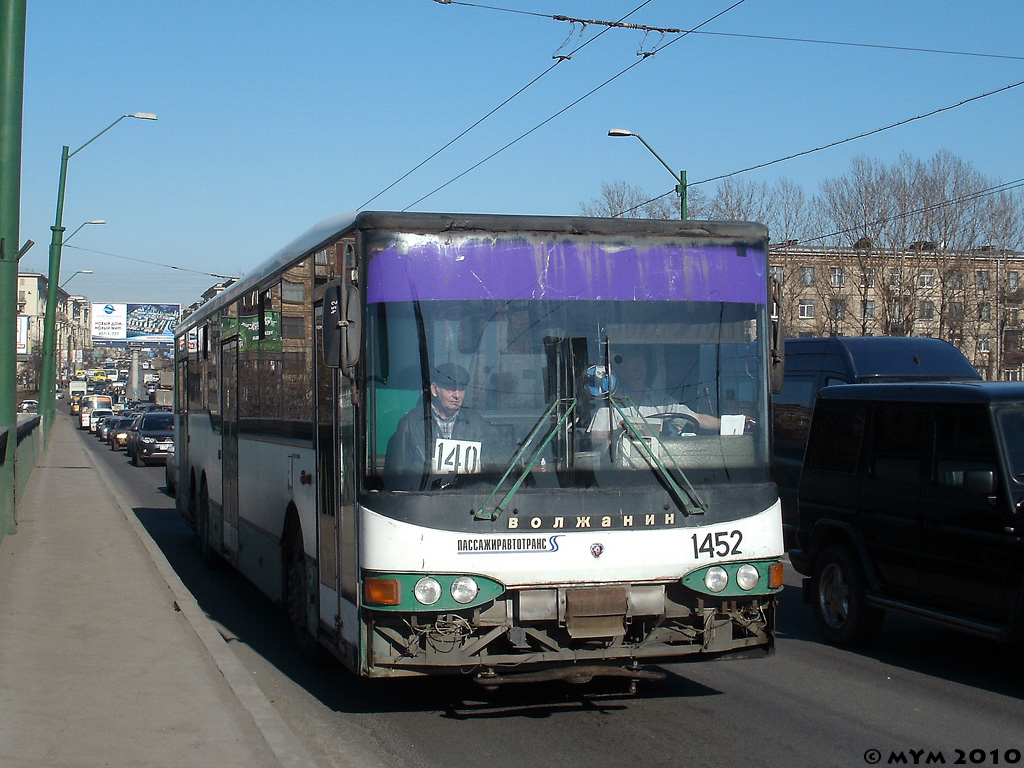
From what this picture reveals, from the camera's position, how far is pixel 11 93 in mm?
13688

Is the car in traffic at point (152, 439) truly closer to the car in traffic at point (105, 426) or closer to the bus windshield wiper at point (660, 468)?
the car in traffic at point (105, 426)

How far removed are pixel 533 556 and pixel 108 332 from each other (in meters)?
99.1

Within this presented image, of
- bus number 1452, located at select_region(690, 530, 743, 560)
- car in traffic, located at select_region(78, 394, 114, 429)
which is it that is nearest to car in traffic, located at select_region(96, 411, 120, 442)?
car in traffic, located at select_region(78, 394, 114, 429)

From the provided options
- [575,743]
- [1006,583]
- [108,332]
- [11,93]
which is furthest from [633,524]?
[108,332]

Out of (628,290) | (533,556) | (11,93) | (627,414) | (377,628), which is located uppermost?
(11,93)

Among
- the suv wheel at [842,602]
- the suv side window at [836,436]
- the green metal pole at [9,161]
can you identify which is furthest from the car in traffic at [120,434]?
the suv wheel at [842,602]

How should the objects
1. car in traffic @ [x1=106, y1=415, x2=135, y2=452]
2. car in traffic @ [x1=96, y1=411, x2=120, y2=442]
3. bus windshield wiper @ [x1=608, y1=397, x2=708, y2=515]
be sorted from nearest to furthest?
bus windshield wiper @ [x1=608, y1=397, x2=708, y2=515] < car in traffic @ [x1=106, y1=415, x2=135, y2=452] < car in traffic @ [x1=96, y1=411, x2=120, y2=442]

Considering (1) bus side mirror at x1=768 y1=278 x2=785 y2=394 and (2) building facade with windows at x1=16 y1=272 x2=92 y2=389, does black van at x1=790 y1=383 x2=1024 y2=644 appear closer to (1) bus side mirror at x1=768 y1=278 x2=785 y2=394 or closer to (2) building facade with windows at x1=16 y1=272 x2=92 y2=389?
(1) bus side mirror at x1=768 y1=278 x2=785 y2=394

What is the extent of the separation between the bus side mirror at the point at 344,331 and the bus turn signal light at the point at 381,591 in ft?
3.66

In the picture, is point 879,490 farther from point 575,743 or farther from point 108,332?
point 108,332

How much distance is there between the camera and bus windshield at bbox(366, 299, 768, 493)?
600 cm

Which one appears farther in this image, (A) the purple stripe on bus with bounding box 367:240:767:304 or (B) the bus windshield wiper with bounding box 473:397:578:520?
(A) the purple stripe on bus with bounding box 367:240:767:304

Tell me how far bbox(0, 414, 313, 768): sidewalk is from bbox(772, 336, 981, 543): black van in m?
6.99

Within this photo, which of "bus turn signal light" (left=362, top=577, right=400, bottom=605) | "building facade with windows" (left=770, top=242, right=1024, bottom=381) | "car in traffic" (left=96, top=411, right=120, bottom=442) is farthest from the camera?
"car in traffic" (left=96, top=411, right=120, bottom=442)
